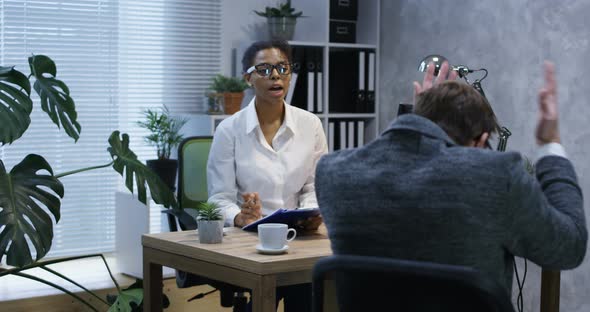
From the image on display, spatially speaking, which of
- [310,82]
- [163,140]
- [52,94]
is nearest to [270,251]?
[52,94]

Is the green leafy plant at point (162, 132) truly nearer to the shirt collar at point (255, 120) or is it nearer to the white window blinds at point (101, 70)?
the white window blinds at point (101, 70)

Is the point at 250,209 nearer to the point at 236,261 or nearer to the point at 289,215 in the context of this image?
the point at 289,215

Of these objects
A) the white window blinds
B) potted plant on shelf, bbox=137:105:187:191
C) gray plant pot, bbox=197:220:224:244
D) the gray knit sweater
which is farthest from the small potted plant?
Result: the white window blinds

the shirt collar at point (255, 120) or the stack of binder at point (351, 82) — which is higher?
the stack of binder at point (351, 82)

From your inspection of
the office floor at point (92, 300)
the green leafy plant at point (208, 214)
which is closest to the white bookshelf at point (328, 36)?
the office floor at point (92, 300)

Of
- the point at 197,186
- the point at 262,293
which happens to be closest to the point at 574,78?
the point at 197,186

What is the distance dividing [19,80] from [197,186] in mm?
831

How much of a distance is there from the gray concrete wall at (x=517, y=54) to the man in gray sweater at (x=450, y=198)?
2.18m

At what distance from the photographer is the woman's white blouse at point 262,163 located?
301 centimetres

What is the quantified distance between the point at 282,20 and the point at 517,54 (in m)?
1.26

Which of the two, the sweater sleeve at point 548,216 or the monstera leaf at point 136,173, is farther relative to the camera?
the monstera leaf at point 136,173

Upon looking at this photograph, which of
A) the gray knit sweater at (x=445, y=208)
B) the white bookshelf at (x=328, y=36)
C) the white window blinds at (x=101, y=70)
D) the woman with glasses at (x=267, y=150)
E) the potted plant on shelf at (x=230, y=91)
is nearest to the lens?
the gray knit sweater at (x=445, y=208)

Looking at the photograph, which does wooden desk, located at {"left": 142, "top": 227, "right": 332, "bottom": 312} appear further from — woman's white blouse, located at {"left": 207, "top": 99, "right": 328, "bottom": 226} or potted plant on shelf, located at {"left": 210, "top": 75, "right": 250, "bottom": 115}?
potted plant on shelf, located at {"left": 210, "top": 75, "right": 250, "bottom": 115}

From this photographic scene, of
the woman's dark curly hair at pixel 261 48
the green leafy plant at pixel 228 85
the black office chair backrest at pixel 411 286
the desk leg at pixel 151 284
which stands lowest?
the desk leg at pixel 151 284
